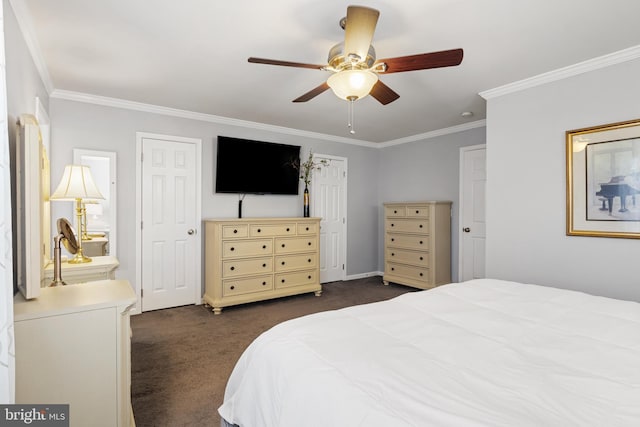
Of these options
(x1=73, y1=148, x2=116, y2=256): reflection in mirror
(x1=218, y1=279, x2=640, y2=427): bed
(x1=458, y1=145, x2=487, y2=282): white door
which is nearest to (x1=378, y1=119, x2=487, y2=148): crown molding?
(x1=458, y1=145, x2=487, y2=282): white door

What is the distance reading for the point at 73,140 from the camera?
Answer: 3.44 metres

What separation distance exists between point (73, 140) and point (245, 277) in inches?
91.9

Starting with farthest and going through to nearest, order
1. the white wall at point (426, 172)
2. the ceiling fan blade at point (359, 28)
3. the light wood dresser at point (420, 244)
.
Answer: the white wall at point (426, 172)
the light wood dresser at point (420, 244)
the ceiling fan blade at point (359, 28)

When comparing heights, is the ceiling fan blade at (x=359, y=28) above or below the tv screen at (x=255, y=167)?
above

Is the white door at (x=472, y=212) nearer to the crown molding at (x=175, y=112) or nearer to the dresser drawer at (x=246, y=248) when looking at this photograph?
the crown molding at (x=175, y=112)

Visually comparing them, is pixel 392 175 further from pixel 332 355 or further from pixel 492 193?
pixel 332 355

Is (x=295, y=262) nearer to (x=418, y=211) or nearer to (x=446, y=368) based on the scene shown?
(x=418, y=211)

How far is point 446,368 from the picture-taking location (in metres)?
1.08

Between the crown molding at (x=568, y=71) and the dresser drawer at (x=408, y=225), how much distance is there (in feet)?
6.35

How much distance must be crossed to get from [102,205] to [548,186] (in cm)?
440

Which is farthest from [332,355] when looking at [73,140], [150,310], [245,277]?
[73,140]

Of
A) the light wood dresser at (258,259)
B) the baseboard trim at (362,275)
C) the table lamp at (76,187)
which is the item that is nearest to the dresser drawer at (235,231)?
the light wood dresser at (258,259)

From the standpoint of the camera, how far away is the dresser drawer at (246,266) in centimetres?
389

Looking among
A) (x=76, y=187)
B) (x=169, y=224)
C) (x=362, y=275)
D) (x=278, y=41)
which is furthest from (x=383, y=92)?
(x=362, y=275)
